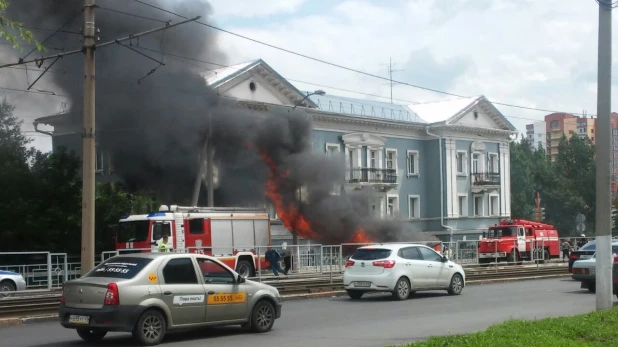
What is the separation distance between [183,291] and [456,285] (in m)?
11.8

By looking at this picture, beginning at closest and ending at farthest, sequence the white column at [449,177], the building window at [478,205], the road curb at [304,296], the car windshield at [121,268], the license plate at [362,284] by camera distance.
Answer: the car windshield at [121,268], the road curb at [304,296], the license plate at [362,284], the white column at [449,177], the building window at [478,205]

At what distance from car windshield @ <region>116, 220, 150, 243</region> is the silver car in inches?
623

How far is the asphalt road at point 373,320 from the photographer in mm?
13016

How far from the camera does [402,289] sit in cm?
2095

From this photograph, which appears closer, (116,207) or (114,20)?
(114,20)

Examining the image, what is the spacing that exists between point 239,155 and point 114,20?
949 cm

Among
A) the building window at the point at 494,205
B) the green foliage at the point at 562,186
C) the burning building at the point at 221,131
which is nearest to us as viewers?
the burning building at the point at 221,131

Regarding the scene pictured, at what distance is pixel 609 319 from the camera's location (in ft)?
40.3

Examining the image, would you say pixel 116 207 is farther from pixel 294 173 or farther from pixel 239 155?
pixel 294 173

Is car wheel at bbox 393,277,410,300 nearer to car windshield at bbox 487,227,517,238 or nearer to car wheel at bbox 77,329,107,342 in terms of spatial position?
car wheel at bbox 77,329,107,342

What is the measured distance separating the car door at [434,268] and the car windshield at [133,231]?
11.4m

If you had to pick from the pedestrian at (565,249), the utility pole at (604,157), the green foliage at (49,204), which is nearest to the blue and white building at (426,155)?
the pedestrian at (565,249)

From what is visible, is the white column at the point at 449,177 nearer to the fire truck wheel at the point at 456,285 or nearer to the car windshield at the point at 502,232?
the car windshield at the point at 502,232

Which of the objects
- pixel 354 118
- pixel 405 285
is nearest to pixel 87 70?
pixel 405 285
